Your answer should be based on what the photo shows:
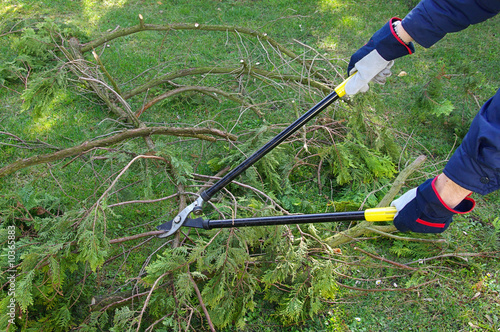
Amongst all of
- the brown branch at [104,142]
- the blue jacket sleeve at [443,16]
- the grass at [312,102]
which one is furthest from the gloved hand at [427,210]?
the brown branch at [104,142]

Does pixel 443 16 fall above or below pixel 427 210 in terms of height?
→ above

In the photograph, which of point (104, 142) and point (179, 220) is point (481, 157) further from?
point (104, 142)

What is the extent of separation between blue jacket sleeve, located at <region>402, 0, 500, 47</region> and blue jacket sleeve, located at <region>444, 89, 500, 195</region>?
81 centimetres

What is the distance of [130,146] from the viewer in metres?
2.99

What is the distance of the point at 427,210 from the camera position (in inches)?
74.7

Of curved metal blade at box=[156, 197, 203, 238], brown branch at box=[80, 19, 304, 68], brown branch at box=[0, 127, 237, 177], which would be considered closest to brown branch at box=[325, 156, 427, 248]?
curved metal blade at box=[156, 197, 203, 238]

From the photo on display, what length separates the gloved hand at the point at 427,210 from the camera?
1869mm

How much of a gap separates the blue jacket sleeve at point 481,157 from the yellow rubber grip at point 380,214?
1.28 ft

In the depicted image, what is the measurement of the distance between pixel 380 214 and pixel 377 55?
3.78 ft

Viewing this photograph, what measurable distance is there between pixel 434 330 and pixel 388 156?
5.69ft

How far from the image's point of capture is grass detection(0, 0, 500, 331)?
2936 millimetres

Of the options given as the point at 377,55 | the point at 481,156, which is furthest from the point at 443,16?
the point at 481,156

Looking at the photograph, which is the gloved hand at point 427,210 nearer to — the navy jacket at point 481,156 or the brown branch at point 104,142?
the navy jacket at point 481,156

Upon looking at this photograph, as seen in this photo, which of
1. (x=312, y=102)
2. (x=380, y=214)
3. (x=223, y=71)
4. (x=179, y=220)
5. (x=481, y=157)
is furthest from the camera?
(x=223, y=71)
